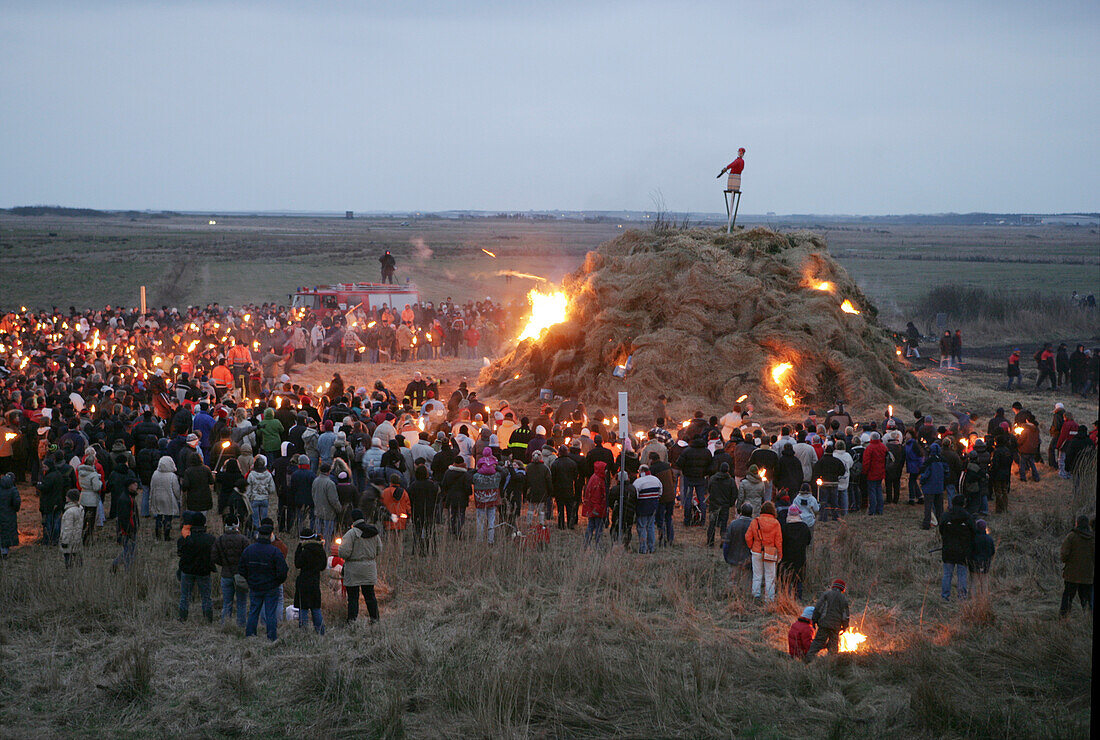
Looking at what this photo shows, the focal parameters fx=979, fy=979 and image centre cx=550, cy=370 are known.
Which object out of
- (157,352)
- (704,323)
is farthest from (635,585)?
(157,352)

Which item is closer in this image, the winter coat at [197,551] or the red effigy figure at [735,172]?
the winter coat at [197,551]

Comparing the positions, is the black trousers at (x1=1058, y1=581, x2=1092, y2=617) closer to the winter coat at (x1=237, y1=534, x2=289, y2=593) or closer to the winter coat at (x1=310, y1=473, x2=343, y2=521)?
the winter coat at (x1=237, y1=534, x2=289, y2=593)

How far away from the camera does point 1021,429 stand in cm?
1891

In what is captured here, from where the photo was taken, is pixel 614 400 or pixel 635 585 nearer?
pixel 635 585

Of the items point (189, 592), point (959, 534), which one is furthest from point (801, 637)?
point (189, 592)

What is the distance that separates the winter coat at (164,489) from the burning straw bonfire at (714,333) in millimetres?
11545

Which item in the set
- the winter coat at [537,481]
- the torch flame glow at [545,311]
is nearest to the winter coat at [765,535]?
the winter coat at [537,481]

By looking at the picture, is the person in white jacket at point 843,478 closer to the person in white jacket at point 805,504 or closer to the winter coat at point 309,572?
the person in white jacket at point 805,504

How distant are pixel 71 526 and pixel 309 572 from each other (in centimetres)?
396

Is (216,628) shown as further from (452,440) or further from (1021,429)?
(1021,429)

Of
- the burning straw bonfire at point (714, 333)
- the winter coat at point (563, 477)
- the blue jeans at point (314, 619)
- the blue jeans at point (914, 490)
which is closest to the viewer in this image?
the blue jeans at point (314, 619)

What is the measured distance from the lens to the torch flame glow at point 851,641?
10516 mm

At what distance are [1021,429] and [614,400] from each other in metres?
8.80

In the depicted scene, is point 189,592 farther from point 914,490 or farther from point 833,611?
point 914,490
